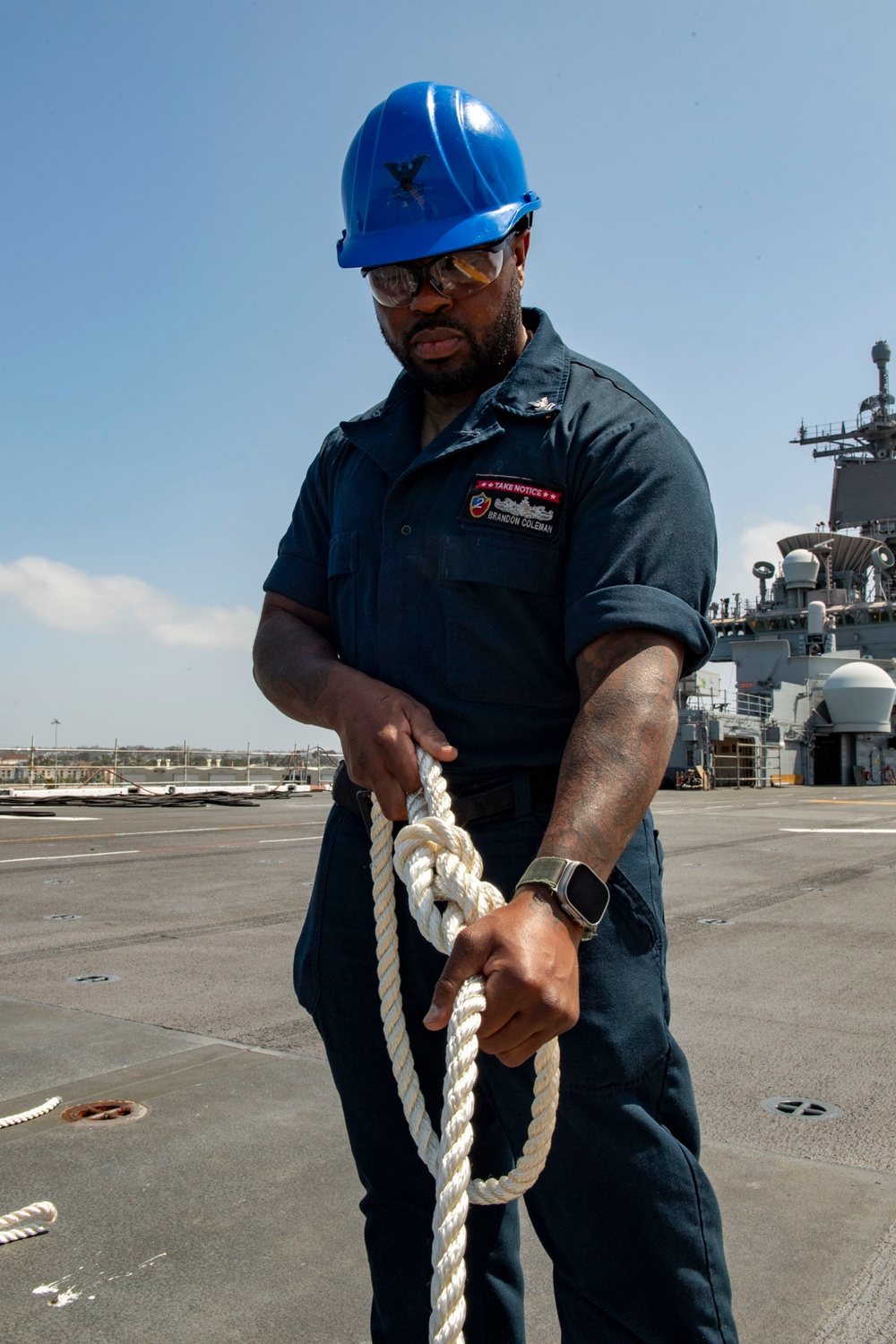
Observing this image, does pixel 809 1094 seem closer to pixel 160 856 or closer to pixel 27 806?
pixel 160 856

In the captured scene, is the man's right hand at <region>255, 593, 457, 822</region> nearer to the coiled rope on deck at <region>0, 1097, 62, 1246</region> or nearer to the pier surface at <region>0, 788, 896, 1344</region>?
the pier surface at <region>0, 788, 896, 1344</region>

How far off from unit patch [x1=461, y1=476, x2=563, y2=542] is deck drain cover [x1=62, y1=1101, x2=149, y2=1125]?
8.29 ft

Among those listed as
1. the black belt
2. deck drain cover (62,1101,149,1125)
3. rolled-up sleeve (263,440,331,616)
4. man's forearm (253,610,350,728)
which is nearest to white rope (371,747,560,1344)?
the black belt

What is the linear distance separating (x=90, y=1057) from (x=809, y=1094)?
2.65 metres

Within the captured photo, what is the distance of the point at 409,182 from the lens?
1.60m

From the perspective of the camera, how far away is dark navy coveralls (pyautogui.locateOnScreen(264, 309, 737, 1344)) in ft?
4.60

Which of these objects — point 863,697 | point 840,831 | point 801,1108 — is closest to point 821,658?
point 863,697

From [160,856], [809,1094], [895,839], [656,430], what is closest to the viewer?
[656,430]

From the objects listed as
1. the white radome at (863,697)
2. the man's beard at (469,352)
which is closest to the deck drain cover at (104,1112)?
the man's beard at (469,352)

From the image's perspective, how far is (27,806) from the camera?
1875 centimetres

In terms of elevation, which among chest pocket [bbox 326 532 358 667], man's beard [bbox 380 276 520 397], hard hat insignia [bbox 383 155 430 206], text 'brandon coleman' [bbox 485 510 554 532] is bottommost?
chest pocket [bbox 326 532 358 667]

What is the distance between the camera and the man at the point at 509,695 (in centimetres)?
139

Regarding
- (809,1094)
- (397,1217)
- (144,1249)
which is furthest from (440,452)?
(809,1094)

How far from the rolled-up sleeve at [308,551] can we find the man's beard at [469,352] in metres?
0.40
